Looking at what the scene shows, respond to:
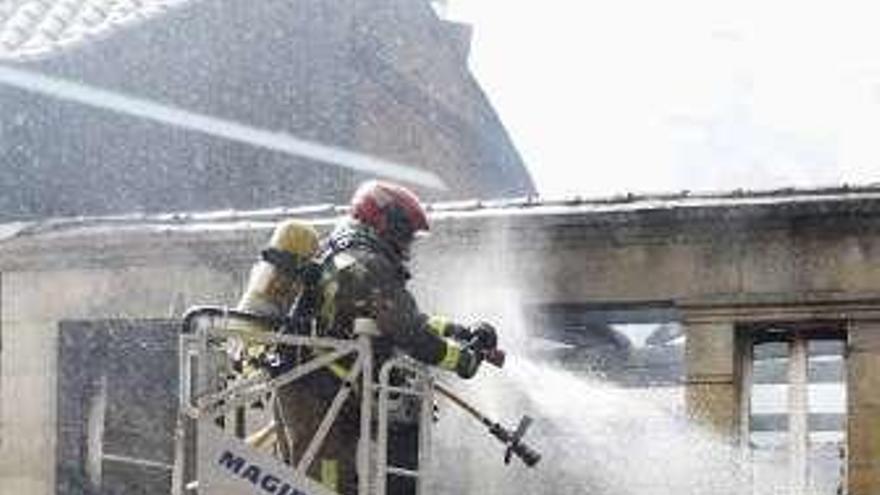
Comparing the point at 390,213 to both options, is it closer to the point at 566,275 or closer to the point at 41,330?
the point at 566,275

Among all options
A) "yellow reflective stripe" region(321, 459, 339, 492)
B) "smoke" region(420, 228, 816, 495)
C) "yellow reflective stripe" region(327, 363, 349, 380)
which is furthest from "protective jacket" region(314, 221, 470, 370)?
"smoke" region(420, 228, 816, 495)

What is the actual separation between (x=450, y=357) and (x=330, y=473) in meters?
0.64

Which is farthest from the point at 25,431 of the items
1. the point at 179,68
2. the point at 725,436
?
the point at 179,68

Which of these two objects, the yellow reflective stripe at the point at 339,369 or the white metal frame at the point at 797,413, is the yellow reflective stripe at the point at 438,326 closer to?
the yellow reflective stripe at the point at 339,369

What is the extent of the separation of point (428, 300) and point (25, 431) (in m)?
3.33

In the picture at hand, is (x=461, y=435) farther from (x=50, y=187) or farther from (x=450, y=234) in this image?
(x=50, y=187)

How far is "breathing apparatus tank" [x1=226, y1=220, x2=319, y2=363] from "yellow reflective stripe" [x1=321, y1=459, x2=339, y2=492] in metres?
0.54

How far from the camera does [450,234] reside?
10.5m

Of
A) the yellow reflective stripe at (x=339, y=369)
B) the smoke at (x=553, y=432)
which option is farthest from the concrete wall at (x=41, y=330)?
the yellow reflective stripe at (x=339, y=369)

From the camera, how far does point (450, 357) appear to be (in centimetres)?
611

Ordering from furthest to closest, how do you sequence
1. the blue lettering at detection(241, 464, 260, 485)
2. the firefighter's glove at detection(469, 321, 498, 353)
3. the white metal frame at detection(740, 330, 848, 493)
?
the white metal frame at detection(740, 330, 848, 493), the firefighter's glove at detection(469, 321, 498, 353), the blue lettering at detection(241, 464, 260, 485)

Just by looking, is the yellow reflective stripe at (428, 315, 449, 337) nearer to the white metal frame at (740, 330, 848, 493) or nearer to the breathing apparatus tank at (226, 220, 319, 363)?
the breathing apparatus tank at (226, 220, 319, 363)

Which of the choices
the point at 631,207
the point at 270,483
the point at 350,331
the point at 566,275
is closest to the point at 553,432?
the point at 566,275

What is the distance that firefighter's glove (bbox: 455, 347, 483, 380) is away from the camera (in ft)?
20.2
